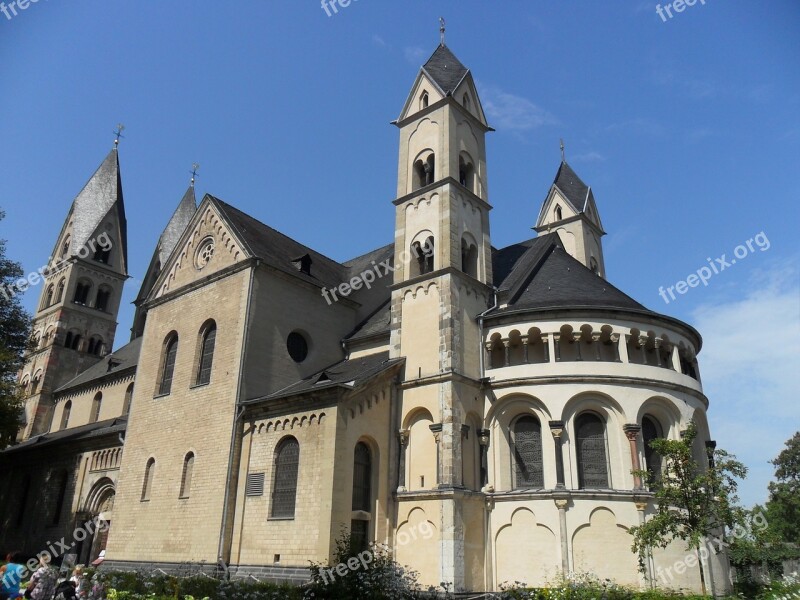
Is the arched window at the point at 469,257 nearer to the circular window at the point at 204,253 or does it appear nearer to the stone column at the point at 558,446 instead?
the stone column at the point at 558,446

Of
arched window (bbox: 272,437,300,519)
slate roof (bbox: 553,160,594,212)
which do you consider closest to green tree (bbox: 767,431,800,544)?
slate roof (bbox: 553,160,594,212)

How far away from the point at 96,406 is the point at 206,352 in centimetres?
1619

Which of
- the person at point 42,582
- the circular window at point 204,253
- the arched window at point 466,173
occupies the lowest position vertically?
the person at point 42,582

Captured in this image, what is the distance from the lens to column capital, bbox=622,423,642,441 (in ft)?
67.4

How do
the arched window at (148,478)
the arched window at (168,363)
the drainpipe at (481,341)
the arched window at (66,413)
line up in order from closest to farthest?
the drainpipe at (481,341) → the arched window at (148,478) → the arched window at (168,363) → the arched window at (66,413)

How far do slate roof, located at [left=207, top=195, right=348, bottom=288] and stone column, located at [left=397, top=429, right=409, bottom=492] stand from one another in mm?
8796

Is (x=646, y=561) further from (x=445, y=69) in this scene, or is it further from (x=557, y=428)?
(x=445, y=69)

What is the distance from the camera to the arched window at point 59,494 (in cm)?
3162

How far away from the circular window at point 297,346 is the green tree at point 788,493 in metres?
52.3

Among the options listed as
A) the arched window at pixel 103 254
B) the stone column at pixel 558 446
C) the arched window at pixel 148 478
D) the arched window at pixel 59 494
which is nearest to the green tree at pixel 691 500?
the stone column at pixel 558 446

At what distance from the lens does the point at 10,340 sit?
103 feet

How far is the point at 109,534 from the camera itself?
2666 centimetres

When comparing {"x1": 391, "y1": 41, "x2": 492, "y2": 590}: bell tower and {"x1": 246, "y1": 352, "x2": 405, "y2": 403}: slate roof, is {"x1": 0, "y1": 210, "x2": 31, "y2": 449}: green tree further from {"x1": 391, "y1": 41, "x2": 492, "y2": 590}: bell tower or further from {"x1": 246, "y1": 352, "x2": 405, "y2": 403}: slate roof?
{"x1": 391, "y1": 41, "x2": 492, "y2": 590}: bell tower

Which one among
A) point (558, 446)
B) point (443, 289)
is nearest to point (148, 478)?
point (443, 289)
